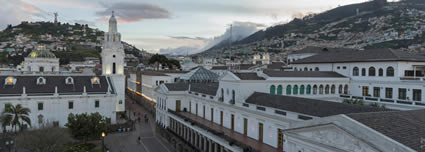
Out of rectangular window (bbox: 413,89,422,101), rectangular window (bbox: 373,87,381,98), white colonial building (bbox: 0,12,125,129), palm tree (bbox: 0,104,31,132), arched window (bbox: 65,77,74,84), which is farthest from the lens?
arched window (bbox: 65,77,74,84)

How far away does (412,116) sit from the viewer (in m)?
15.9

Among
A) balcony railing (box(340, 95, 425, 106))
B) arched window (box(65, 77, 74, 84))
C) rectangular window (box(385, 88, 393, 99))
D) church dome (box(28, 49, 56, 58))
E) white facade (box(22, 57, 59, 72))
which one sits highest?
church dome (box(28, 49, 56, 58))

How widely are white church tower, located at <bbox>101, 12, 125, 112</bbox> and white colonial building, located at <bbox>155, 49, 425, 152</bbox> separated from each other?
422 inches

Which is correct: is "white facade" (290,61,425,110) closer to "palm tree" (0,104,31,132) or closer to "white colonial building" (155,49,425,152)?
"white colonial building" (155,49,425,152)

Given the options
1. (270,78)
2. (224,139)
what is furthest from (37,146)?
(270,78)

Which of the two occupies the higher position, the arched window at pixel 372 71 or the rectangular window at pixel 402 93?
the arched window at pixel 372 71

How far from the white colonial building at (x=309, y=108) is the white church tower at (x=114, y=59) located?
10.7 metres

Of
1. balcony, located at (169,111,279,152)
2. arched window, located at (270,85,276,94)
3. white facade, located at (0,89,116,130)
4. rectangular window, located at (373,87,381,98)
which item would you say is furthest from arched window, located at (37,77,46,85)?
rectangular window, located at (373,87,381,98)

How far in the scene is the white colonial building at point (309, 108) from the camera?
13781 millimetres

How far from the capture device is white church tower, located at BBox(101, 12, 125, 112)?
56.4 meters

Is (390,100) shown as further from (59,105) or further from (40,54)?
(40,54)

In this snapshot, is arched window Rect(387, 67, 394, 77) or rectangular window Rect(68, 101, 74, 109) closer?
arched window Rect(387, 67, 394, 77)

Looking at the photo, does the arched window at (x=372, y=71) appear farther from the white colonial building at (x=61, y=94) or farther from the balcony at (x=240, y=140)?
the white colonial building at (x=61, y=94)

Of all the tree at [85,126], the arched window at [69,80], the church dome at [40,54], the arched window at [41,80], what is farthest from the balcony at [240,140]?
the church dome at [40,54]
